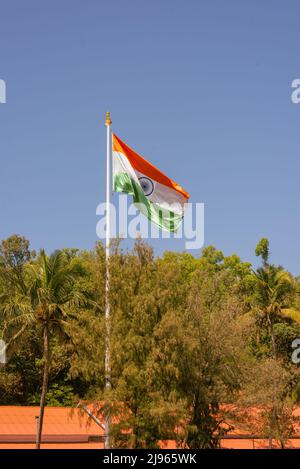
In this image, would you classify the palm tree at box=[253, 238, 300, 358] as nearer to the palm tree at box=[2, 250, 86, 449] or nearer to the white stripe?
the white stripe

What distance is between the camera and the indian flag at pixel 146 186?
70.0 ft

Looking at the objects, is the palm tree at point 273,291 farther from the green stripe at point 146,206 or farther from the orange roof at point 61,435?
the green stripe at point 146,206

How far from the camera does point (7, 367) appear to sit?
121ft

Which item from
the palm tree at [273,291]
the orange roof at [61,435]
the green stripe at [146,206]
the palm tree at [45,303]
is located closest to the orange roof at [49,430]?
the orange roof at [61,435]

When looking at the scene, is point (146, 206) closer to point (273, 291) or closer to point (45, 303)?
point (45, 303)

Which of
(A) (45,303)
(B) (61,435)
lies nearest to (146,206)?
(A) (45,303)

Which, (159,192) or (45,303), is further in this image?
(159,192)

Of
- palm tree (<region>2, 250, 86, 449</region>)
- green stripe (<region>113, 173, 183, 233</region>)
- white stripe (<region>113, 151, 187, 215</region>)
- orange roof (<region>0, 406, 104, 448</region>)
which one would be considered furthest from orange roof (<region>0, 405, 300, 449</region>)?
white stripe (<region>113, 151, 187, 215</region>)

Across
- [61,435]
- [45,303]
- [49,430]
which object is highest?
[45,303]

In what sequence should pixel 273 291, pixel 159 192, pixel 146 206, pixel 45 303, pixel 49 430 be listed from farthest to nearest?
pixel 273 291 < pixel 49 430 < pixel 159 192 < pixel 146 206 < pixel 45 303

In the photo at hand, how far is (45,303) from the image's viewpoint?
20.4 m

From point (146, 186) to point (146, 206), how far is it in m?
0.68

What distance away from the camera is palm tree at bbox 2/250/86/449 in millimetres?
20328

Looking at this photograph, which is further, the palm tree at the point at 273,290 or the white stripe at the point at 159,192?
the palm tree at the point at 273,290
